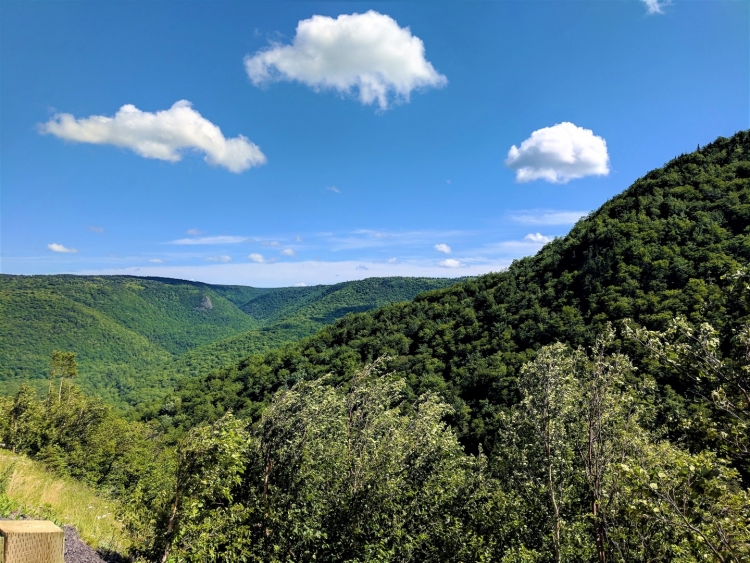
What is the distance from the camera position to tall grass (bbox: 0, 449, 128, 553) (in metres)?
10.8

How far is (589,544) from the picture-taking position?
9.63 metres

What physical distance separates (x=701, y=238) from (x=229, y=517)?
56.4 m

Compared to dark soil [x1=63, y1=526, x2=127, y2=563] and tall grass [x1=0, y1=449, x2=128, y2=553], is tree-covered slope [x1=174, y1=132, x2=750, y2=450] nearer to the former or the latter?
tall grass [x1=0, y1=449, x2=128, y2=553]

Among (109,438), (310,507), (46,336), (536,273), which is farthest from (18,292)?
(310,507)

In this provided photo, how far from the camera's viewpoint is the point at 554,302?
54344mm

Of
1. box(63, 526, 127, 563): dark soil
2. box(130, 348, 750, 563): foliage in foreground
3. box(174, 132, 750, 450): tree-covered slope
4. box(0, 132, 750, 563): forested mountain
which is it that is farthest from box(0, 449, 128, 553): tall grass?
box(174, 132, 750, 450): tree-covered slope

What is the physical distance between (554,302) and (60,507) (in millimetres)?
54506

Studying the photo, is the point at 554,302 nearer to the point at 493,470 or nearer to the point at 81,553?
the point at 493,470

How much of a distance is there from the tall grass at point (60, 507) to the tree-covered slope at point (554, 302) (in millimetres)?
27617

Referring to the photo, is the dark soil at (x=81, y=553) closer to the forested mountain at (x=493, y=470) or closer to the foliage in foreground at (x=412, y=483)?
the forested mountain at (x=493, y=470)

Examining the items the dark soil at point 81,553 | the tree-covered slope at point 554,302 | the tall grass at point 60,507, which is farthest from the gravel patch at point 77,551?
the tree-covered slope at point 554,302

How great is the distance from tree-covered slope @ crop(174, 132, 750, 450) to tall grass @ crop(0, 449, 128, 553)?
27.6 m

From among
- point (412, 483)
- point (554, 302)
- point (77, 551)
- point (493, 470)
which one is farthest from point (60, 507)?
point (554, 302)

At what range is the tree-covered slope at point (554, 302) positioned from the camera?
4234 centimetres
